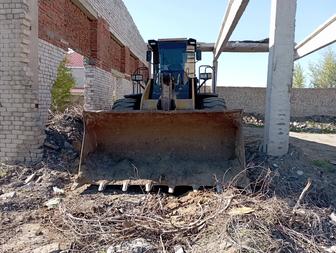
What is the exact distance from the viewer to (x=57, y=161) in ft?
20.2

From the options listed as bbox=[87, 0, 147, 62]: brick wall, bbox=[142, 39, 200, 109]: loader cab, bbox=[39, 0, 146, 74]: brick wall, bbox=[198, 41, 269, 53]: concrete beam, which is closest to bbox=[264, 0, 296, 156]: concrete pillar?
bbox=[142, 39, 200, 109]: loader cab

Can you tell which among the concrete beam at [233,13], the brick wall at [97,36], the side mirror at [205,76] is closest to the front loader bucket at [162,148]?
the side mirror at [205,76]

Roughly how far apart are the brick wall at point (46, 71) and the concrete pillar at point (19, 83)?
0.30 meters

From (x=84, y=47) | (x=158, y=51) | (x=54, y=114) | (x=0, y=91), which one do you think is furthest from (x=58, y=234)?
(x=84, y=47)

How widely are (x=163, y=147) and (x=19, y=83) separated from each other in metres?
2.99

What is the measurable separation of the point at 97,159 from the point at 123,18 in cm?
1033

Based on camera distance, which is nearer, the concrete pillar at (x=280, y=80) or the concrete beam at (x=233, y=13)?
the concrete pillar at (x=280, y=80)

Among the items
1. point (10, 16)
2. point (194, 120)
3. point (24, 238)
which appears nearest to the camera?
point (24, 238)

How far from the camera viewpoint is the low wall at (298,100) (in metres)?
19.3

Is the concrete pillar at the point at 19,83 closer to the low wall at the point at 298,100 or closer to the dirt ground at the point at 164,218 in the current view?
the dirt ground at the point at 164,218

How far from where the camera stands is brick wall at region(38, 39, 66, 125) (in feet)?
21.4

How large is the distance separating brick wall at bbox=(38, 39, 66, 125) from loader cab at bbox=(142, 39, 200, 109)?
2187mm

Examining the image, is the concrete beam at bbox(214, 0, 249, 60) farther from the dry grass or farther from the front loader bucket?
the dry grass

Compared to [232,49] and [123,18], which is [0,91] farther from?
[232,49]
